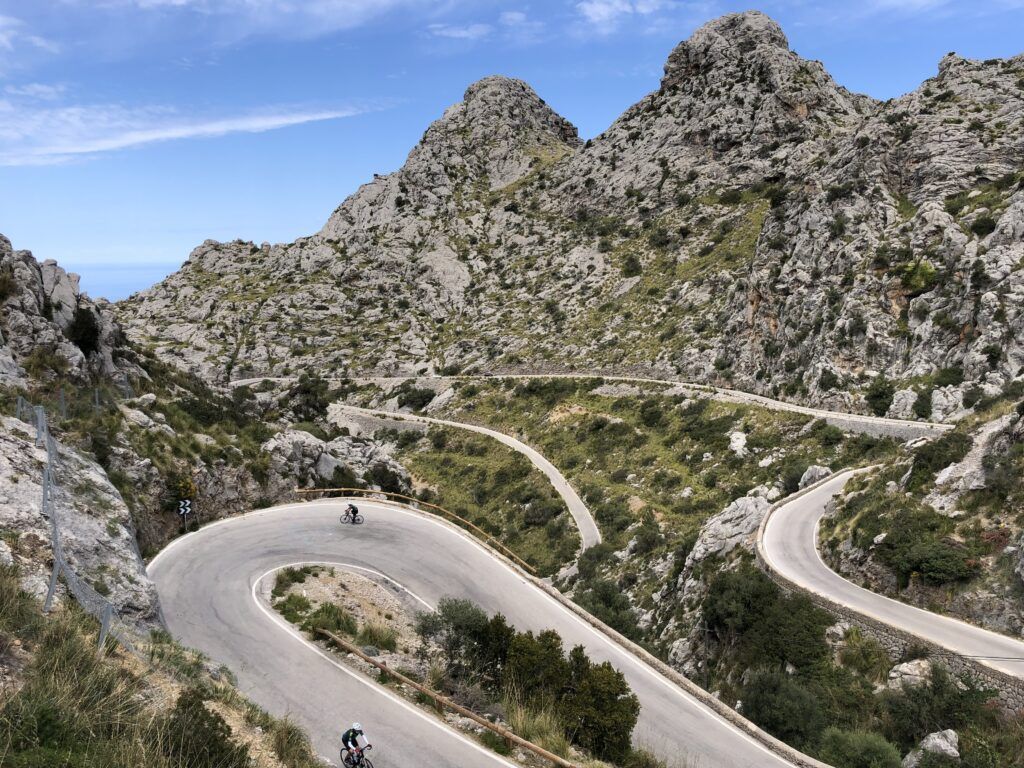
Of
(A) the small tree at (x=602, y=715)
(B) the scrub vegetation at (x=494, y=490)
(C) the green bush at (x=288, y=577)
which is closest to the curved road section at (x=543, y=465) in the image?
(B) the scrub vegetation at (x=494, y=490)

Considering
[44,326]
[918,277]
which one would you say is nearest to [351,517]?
[44,326]

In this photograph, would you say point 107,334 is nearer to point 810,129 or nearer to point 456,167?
point 810,129

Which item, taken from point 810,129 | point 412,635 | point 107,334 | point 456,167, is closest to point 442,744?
point 412,635

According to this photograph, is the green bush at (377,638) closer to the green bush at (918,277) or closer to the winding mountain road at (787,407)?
the winding mountain road at (787,407)

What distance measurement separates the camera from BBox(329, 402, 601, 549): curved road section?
1596 inches

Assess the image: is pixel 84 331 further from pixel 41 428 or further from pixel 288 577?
pixel 288 577

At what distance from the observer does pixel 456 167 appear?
127m

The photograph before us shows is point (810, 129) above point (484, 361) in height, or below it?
above

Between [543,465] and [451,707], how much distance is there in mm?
39172

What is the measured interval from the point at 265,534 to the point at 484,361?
5956 cm

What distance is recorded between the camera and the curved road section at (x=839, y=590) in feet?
54.9

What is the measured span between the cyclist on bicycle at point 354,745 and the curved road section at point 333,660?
1173mm

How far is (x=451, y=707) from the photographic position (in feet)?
47.4

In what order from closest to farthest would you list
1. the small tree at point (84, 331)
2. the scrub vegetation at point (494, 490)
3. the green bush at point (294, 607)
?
the green bush at point (294, 607)
the small tree at point (84, 331)
the scrub vegetation at point (494, 490)
